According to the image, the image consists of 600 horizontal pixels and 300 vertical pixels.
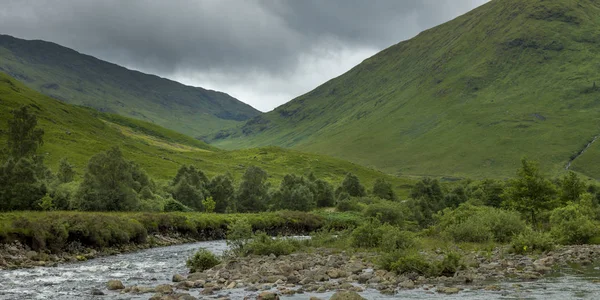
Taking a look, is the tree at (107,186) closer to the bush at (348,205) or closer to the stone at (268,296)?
the stone at (268,296)

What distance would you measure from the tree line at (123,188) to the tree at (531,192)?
59336mm

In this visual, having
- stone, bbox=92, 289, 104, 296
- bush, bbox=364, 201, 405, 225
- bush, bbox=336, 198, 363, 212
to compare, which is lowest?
bush, bbox=336, 198, 363, 212

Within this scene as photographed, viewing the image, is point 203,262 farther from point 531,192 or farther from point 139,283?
point 531,192

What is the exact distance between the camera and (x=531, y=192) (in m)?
71.5

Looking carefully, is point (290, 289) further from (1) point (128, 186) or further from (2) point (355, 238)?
(1) point (128, 186)

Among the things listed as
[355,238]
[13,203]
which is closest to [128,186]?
[13,203]

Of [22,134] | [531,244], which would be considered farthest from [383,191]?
[531,244]

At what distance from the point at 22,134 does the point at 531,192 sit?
10287 cm

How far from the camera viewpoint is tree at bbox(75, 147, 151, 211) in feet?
241

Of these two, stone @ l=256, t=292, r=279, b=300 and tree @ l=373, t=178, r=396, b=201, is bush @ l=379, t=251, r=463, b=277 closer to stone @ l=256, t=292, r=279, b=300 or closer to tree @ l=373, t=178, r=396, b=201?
stone @ l=256, t=292, r=279, b=300

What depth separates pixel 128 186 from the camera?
263ft

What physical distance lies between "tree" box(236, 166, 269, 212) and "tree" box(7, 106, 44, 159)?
4757cm

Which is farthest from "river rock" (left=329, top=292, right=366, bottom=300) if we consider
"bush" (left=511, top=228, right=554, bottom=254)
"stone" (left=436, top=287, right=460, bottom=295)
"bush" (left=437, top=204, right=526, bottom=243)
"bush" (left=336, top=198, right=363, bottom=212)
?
"bush" (left=336, top=198, right=363, bottom=212)

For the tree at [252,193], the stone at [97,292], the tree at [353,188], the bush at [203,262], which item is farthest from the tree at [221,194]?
the stone at [97,292]
